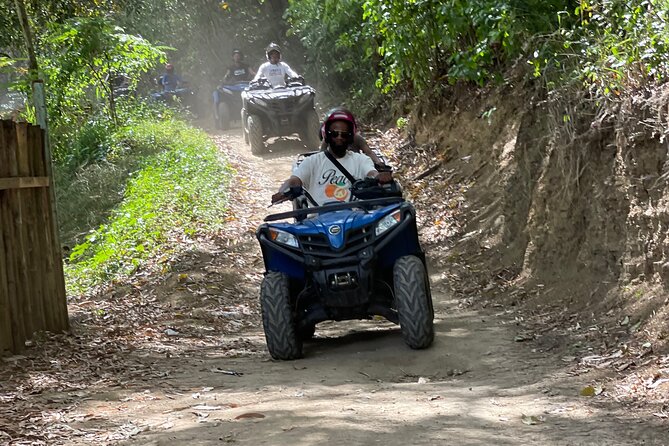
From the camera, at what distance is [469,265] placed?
36.6 ft

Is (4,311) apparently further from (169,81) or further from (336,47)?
(169,81)

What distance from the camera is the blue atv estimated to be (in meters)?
7.38

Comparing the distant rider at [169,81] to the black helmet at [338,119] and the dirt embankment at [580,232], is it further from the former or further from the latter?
the black helmet at [338,119]

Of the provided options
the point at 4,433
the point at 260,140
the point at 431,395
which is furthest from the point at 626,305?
the point at 260,140

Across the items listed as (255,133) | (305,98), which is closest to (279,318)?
A: (305,98)

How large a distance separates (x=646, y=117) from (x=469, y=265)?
4.00 metres

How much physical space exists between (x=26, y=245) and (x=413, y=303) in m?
3.28

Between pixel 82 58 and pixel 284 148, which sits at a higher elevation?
pixel 82 58

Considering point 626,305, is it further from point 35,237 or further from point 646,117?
point 35,237

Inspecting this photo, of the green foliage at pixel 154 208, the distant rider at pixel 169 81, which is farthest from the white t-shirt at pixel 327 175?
the distant rider at pixel 169 81

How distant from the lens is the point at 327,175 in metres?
8.66

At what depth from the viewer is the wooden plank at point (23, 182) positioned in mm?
7473

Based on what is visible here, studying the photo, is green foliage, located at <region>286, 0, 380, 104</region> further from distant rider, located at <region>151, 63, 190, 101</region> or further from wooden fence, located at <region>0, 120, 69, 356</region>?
wooden fence, located at <region>0, 120, 69, 356</region>

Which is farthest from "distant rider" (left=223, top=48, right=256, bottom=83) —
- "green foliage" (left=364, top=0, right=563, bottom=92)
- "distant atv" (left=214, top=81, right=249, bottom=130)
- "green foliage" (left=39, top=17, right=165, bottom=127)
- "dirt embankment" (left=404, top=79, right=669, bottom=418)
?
"dirt embankment" (left=404, top=79, right=669, bottom=418)
